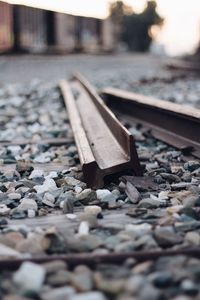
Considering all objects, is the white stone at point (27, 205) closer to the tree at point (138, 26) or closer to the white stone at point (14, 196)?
the white stone at point (14, 196)

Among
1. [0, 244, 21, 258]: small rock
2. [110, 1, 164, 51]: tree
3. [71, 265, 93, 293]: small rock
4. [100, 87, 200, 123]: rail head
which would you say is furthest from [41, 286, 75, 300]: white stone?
[110, 1, 164, 51]: tree

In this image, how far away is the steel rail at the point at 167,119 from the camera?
4.04m

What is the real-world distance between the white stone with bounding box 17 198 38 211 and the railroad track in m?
0.14

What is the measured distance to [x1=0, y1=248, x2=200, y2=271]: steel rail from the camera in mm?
1878

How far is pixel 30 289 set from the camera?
1711mm

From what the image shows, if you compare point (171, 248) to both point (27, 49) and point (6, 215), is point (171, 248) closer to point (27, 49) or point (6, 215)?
point (6, 215)

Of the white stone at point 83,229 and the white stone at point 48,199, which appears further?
the white stone at point 48,199

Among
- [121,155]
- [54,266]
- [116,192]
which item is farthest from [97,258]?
[121,155]

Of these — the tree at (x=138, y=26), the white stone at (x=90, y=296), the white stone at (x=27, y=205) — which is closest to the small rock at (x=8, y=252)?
the white stone at (x=90, y=296)

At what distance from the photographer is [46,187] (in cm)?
306

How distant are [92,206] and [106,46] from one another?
29729 millimetres

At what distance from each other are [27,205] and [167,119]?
239cm

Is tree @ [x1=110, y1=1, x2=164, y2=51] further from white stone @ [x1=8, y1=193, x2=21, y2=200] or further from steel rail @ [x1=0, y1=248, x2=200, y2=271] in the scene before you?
steel rail @ [x1=0, y1=248, x2=200, y2=271]

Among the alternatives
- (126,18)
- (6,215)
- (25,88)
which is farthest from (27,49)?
(6,215)
